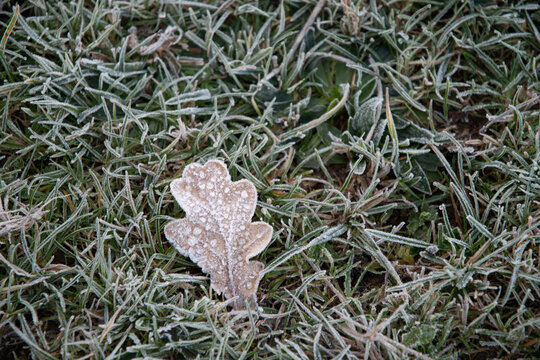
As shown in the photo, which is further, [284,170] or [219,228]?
[284,170]

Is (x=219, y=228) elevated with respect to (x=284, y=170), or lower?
lower

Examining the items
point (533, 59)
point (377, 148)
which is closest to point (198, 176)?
point (377, 148)

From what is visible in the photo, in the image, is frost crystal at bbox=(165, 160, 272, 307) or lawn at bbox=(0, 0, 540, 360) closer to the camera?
lawn at bbox=(0, 0, 540, 360)

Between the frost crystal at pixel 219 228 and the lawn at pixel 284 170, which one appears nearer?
the lawn at pixel 284 170
